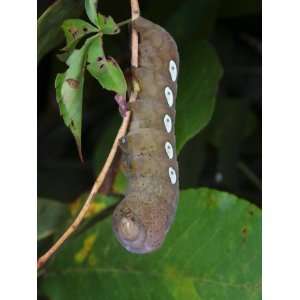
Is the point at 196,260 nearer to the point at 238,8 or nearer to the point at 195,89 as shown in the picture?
the point at 195,89

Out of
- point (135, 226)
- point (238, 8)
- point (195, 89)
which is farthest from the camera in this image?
point (238, 8)

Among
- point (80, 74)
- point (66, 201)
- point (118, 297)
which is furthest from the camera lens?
point (66, 201)

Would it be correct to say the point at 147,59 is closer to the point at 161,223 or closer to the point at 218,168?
the point at 161,223

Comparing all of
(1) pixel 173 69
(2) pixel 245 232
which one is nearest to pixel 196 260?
(2) pixel 245 232

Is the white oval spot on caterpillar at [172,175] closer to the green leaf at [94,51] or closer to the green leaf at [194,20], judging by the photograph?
the green leaf at [94,51]

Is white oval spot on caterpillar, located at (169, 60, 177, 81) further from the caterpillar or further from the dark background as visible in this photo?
the dark background
